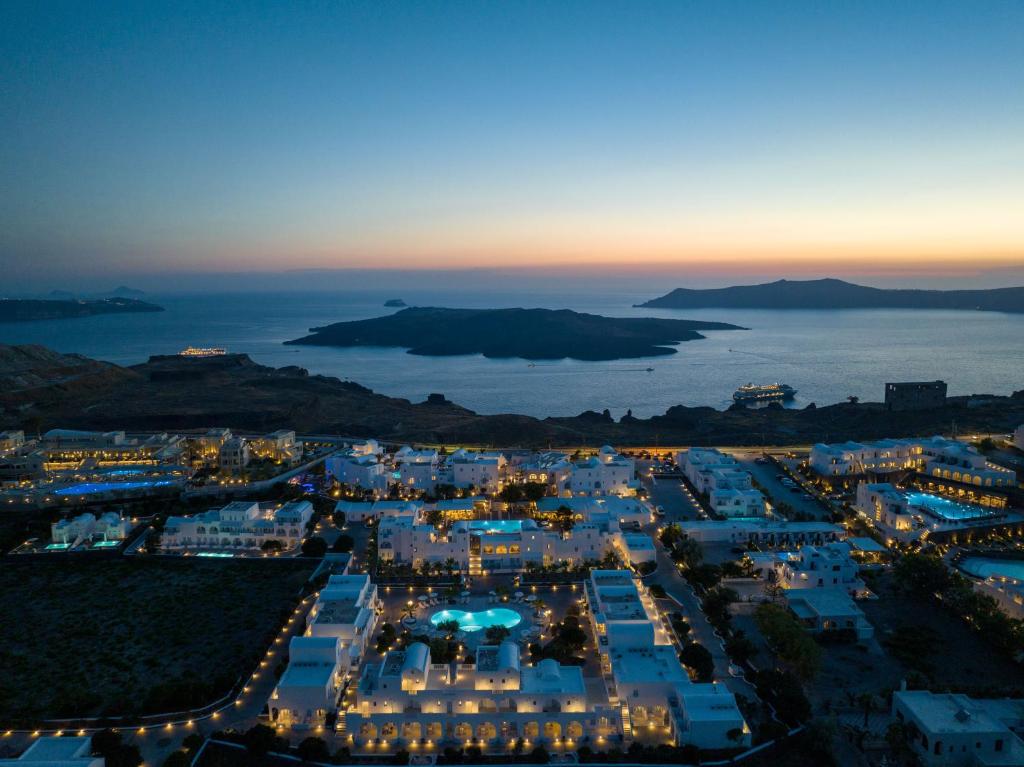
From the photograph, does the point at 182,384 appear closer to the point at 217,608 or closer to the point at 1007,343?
the point at 217,608

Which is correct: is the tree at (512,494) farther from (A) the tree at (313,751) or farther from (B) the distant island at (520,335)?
(B) the distant island at (520,335)

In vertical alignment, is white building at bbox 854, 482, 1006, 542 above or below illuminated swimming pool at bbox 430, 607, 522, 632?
above

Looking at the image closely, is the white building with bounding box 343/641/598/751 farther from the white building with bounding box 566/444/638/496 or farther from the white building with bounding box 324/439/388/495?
the white building with bounding box 324/439/388/495

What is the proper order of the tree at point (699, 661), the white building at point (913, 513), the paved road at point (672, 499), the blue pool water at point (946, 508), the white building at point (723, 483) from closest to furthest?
the tree at point (699, 661) < the white building at point (913, 513) < the blue pool water at point (946, 508) < the white building at point (723, 483) < the paved road at point (672, 499)

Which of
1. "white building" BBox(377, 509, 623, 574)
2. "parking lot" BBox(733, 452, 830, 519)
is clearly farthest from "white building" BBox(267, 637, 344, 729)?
"parking lot" BBox(733, 452, 830, 519)

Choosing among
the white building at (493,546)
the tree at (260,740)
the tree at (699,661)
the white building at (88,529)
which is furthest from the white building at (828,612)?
the white building at (88,529)

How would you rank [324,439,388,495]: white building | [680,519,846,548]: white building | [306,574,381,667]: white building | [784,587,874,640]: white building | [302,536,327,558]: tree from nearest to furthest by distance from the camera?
[306,574,381,667]: white building, [784,587,874,640]: white building, [302,536,327,558]: tree, [680,519,846,548]: white building, [324,439,388,495]: white building

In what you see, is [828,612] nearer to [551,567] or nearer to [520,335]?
[551,567]
